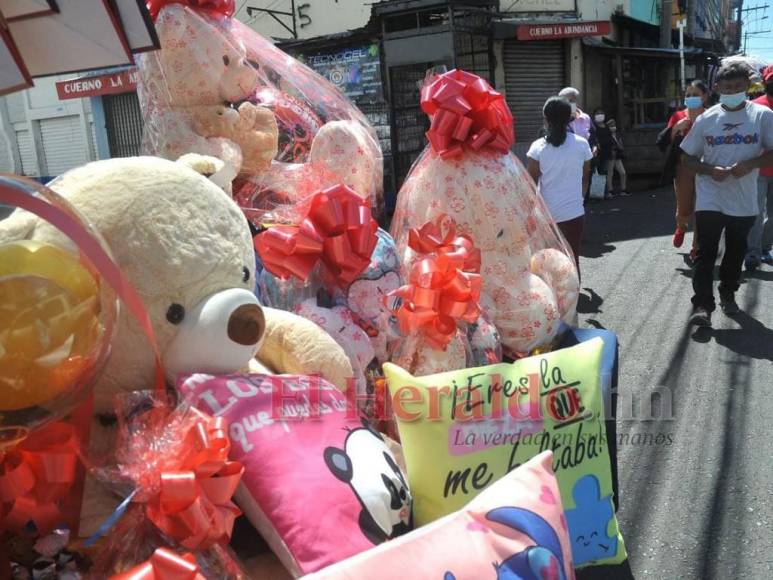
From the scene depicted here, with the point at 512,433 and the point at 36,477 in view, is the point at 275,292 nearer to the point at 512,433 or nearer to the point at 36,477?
the point at 512,433

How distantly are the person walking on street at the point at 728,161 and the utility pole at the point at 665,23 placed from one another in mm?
11837

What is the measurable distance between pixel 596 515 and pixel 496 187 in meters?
1.12

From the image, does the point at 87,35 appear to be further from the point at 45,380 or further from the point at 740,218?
the point at 740,218

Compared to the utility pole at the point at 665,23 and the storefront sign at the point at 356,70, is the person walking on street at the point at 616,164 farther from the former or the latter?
the utility pole at the point at 665,23

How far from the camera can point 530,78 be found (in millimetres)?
12234

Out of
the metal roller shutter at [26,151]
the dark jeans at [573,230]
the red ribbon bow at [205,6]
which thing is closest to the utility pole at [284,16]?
the metal roller shutter at [26,151]

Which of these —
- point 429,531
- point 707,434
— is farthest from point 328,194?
point 707,434

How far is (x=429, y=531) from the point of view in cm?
122

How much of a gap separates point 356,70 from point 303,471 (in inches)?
409

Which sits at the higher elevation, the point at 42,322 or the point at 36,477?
the point at 42,322

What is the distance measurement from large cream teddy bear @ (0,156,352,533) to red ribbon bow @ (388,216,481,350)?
67 centimetres

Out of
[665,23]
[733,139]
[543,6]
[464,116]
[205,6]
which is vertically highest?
[543,6]

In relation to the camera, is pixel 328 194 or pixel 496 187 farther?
pixel 496 187

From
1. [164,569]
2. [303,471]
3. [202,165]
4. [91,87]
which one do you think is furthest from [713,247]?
[91,87]
